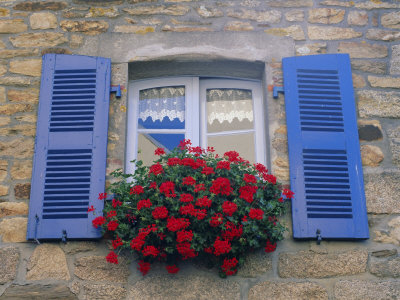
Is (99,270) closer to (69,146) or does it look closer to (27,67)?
(69,146)

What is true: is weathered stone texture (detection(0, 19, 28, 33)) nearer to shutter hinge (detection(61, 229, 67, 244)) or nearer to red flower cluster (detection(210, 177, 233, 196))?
shutter hinge (detection(61, 229, 67, 244))

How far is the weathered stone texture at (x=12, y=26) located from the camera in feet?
14.6

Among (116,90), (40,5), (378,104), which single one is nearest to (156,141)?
(116,90)

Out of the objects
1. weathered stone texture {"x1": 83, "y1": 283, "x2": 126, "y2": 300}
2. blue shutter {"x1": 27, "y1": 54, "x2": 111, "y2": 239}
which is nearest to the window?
blue shutter {"x1": 27, "y1": 54, "x2": 111, "y2": 239}

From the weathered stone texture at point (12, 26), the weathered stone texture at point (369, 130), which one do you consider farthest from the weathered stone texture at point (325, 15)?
the weathered stone texture at point (12, 26)

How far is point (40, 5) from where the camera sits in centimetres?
453

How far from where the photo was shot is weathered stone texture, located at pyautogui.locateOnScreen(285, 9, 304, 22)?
14.5 ft

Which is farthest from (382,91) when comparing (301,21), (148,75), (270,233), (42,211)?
(42,211)

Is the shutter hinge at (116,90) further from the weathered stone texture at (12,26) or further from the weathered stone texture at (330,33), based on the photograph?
the weathered stone texture at (330,33)

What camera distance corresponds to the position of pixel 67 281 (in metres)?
3.65

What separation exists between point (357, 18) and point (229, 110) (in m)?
1.28

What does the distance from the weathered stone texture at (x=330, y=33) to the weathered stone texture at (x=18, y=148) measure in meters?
2.34

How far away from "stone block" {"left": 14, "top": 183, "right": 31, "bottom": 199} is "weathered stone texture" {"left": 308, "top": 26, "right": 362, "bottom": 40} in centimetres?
246

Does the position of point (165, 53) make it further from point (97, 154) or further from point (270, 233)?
point (270, 233)
